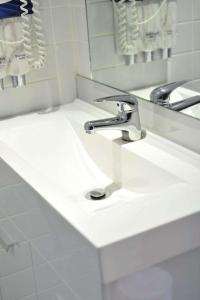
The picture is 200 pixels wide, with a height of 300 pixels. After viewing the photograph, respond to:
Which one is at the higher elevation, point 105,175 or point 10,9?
point 10,9

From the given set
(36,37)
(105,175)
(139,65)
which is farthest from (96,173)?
(36,37)

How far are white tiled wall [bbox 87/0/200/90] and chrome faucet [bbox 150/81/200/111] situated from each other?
2 cm

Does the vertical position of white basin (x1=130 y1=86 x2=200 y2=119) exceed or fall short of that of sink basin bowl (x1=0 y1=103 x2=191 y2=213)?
it exceeds it

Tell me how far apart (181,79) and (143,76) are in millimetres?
163

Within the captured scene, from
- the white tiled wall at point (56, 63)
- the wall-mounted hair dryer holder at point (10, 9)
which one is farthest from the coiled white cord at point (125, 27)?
the wall-mounted hair dryer holder at point (10, 9)

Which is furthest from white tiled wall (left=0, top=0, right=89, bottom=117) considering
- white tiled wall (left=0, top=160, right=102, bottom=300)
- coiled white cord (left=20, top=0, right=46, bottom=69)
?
white tiled wall (left=0, top=160, right=102, bottom=300)

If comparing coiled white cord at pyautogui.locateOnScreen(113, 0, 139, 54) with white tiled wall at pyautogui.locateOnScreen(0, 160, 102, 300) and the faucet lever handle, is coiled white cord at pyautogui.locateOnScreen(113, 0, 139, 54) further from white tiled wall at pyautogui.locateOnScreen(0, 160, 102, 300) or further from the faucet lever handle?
white tiled wall at pyautogui.locateOnScreen(0, 160, 102, 300)

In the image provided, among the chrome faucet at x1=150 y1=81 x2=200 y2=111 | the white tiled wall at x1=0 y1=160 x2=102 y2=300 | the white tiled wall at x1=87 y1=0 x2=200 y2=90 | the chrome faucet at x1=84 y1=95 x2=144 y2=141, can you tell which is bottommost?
the white tiled wall at x1=0 y1=160 x2=102 y2=300

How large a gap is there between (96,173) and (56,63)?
405mm

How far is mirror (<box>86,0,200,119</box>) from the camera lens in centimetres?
107

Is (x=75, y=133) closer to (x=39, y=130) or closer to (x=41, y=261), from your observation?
(x=39, y=130)

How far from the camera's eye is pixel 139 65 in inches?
50.0

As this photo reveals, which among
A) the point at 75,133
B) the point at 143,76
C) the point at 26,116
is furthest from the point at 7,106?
the point at 143,76

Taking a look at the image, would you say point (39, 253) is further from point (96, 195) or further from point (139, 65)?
point (139, 65)
